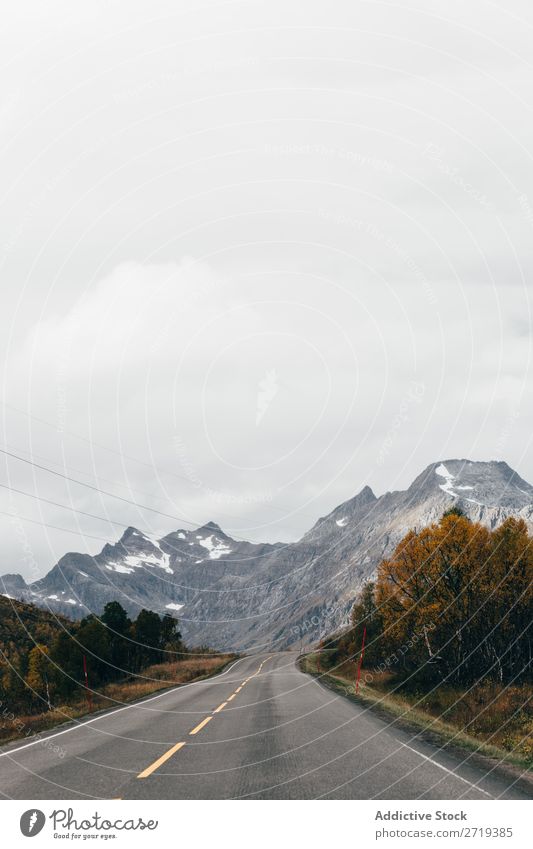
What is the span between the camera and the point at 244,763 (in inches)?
374

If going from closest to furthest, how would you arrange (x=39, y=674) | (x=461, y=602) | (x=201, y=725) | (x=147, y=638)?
(x=201, y=725)
(x=461, y=602)
(x=147, y=638)
(x=39, y=674)

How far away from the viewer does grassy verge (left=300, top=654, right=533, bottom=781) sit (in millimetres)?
11883

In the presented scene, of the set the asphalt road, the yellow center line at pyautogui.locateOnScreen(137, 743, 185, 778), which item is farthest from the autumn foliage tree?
the yellow center line at pyautogui.locateOnScreen(137, 743, 185, 778)

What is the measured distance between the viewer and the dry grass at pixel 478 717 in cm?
1244

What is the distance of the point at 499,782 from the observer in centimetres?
833

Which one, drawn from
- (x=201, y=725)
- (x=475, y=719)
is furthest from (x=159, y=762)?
(x=475, y=719)

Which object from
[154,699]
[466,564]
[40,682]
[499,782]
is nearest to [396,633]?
[466,564]

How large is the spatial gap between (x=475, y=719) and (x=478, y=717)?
0.60 metres

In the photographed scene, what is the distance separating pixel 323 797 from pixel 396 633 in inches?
1560

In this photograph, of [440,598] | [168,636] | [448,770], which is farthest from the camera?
[168,636]

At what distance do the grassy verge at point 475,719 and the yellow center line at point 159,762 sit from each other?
508 centimetres

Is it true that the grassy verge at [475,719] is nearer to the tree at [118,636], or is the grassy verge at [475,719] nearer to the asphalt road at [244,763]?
the asphalt road at [244,763]

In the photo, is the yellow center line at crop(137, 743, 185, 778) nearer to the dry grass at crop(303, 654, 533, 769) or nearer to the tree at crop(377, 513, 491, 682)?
the dry grass at crop(303, 654, 533, 769)

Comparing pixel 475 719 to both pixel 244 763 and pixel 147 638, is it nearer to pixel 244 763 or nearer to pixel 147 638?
pixel 244 763
